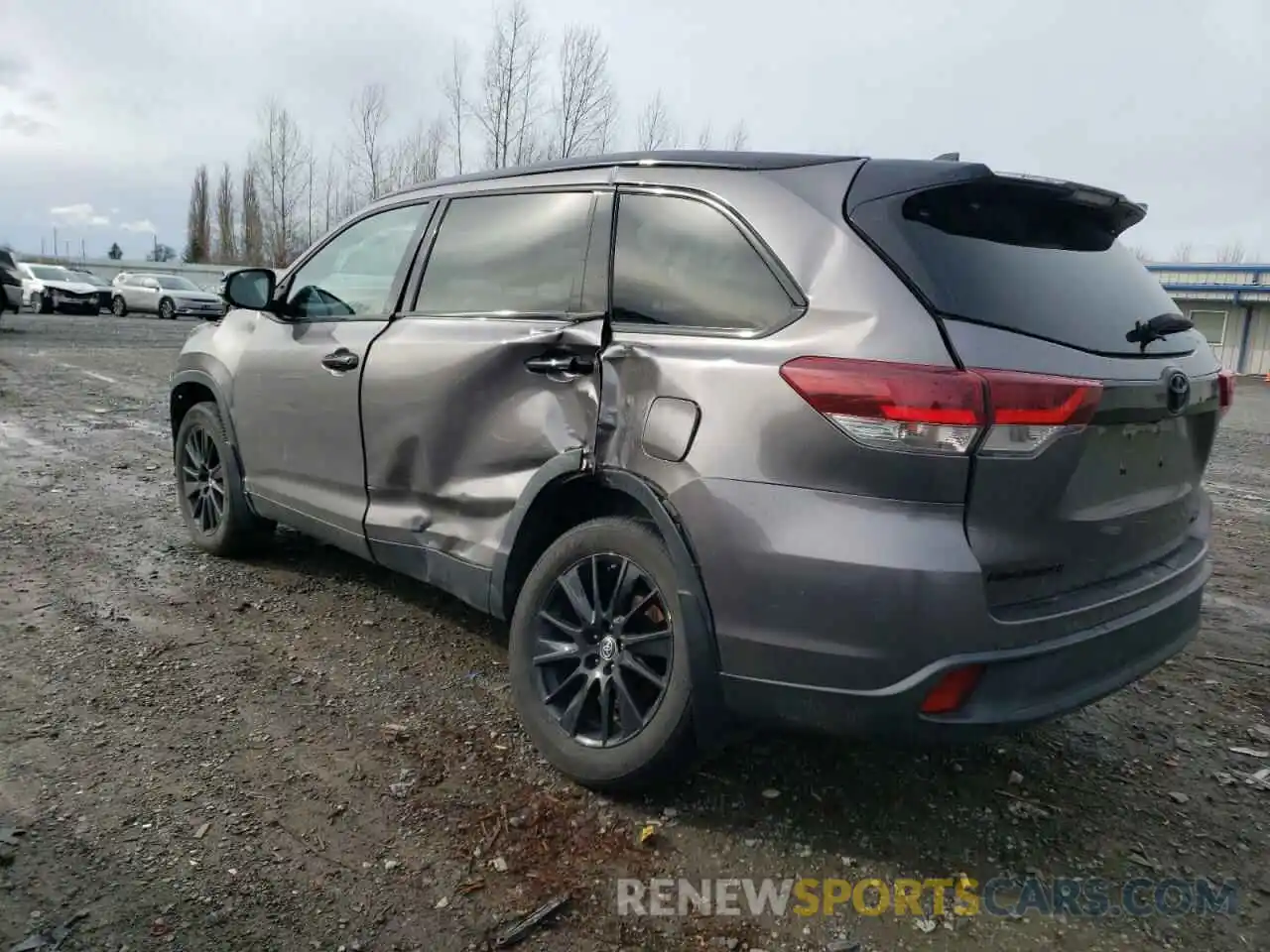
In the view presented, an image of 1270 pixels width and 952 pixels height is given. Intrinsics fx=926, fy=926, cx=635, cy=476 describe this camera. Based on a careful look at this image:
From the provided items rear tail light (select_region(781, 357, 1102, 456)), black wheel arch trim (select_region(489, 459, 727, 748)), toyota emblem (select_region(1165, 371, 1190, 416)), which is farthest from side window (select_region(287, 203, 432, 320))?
toyota emblem (select_region(1165, 371, 1190, 416))

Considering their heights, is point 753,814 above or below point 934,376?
below

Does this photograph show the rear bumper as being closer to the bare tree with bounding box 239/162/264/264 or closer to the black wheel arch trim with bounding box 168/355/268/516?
the black wheel arch trim with bounding box 168/355/268/516

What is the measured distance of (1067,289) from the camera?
101 inches

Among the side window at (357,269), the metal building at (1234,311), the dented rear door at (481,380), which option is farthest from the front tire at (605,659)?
the metal building at (1234,311)

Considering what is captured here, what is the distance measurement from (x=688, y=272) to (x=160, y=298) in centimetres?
3449

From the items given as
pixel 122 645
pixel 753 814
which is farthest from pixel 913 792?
pixel 122 645

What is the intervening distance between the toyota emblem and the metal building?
34.2 m

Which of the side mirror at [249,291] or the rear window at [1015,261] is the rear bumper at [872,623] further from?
the side mirror at [249,291]

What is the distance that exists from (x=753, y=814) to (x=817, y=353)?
1.41 m

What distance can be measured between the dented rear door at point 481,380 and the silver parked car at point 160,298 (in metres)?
→ 32.0

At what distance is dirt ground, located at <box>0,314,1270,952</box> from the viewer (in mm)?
2307

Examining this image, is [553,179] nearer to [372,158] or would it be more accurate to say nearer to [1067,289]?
[1067,289]

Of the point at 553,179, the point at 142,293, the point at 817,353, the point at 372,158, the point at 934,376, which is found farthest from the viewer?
the point at 372,158

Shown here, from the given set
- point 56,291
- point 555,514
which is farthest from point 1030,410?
point 56,291
